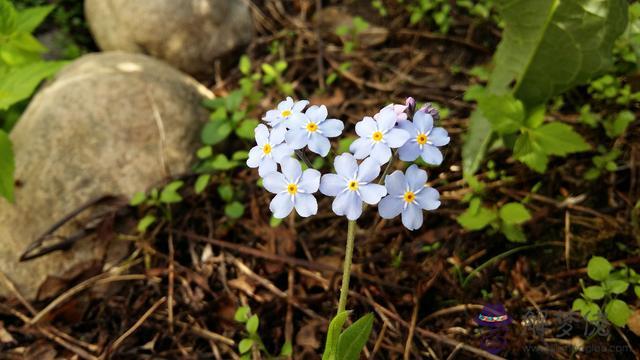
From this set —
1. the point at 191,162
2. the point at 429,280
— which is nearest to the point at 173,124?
the point at 191,162

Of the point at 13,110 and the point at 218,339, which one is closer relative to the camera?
the point at 218,339

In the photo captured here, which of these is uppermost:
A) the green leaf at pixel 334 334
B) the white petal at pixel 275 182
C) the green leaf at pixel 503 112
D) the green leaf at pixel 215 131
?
the white petal at pixel 275 182

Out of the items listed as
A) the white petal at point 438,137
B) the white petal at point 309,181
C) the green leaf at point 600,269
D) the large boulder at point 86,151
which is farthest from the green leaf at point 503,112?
the large boulder at point 86,151

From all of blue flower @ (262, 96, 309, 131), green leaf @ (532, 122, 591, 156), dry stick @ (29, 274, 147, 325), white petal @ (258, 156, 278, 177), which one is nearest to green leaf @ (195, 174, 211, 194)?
dry stick @ (29, 274, 147, 325)

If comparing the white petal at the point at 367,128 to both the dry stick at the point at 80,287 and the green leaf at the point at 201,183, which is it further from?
the dry stick at the point at 80,287

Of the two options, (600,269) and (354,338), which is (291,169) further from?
(600,269)

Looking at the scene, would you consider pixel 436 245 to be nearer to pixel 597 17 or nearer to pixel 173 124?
pixel 597 17

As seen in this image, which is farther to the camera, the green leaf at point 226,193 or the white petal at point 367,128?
the green leaf at point 226,193
